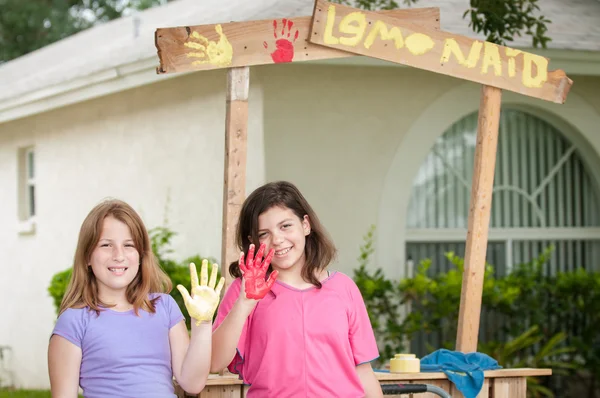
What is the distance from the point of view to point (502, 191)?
8.60 metres

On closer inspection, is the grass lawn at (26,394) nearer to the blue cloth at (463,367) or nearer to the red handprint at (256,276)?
the blue cloth at (463,367)

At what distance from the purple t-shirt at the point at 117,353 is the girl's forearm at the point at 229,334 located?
18 centimetres

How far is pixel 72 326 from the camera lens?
11.8ft

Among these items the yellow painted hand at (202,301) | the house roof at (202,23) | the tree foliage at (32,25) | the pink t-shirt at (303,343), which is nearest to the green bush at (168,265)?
the house roof at (202,23)

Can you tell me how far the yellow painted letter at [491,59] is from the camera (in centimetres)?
543

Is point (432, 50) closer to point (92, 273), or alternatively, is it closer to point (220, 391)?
point (220, 391)

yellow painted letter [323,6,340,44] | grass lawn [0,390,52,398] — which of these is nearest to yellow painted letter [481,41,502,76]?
yellow painted letter [323,6,340,44]

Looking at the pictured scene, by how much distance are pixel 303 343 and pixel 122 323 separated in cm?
64

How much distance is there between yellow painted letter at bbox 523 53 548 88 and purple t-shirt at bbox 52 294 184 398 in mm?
2788

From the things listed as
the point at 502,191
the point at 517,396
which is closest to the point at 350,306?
the point at 517,396

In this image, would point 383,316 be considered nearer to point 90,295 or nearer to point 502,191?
point 502,191

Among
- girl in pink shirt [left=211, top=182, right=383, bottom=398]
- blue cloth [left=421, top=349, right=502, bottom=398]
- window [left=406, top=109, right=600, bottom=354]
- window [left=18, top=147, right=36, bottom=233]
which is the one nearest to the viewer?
girl in pink shirt [left=211, top=182, right=383, bottom=398]

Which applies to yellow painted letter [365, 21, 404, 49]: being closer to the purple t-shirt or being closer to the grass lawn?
the purple t-shirt

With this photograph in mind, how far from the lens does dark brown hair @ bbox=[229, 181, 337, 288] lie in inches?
149
